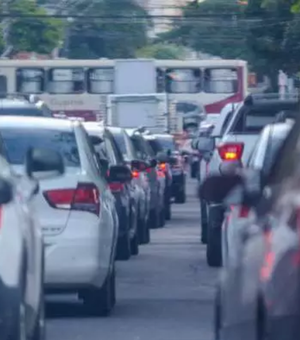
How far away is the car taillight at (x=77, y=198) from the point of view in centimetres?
1220

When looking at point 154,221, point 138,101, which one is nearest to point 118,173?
point 154,221

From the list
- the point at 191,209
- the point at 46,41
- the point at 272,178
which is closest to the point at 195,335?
the point at 272,178

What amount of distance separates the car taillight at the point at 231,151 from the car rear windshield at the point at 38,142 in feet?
13.8

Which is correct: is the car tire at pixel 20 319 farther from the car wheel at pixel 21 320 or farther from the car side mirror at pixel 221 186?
the car side mirror at pixel 221 186

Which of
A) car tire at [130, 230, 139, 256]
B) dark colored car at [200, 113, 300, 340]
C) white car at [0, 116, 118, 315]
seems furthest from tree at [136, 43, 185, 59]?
dark colored car at [200, 113, 300, 340]

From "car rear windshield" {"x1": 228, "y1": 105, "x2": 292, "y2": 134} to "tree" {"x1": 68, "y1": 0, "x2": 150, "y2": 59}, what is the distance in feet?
143

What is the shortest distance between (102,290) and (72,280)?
28.0 inches

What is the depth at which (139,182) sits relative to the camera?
2142 centimetres

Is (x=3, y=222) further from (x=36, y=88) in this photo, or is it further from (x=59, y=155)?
(x=36, y=88)

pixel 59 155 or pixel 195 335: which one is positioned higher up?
pixel 59 155

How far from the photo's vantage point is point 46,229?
12109 millimetres

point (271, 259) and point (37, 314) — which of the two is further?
point (37, 314)

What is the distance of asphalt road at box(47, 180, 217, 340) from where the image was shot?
1203 cm

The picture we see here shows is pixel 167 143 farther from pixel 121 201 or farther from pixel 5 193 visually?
pixel 5 193
